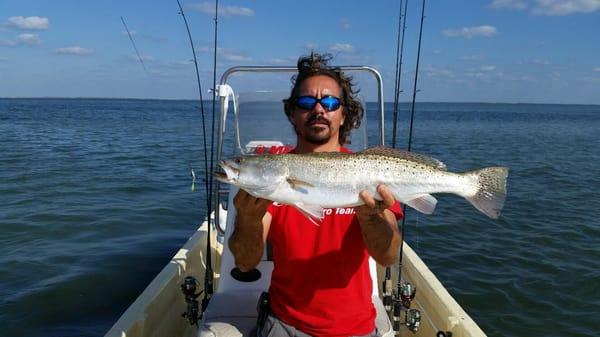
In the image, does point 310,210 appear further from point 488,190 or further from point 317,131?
point 488,190

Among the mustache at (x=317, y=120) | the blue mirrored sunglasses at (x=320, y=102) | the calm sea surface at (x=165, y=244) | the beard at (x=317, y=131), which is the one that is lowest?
the calm sea surface at (x=165, y=244)

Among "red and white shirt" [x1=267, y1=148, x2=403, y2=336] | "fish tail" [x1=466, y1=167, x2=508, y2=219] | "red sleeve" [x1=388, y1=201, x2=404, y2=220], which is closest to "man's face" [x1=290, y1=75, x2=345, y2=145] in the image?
"red and white shirt" [x1=267, y1=148, x2=403, y2=336]

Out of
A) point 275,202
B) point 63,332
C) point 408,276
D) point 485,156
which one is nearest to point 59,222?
point 63,332

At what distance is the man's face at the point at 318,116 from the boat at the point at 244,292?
0.45m

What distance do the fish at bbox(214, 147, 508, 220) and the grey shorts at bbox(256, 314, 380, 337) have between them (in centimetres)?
77

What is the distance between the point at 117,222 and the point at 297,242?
30.2 feet

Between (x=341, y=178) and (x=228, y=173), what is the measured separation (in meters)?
0.72

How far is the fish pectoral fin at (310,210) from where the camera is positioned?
305cm

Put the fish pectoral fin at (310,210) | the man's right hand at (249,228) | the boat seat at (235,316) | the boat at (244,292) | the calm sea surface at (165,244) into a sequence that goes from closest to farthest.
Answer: the fish pectoral fin at (310,210)
the man's right hand at (249,228)
the boat seat at (235,316)
the boat at (244,292)
the calm sea surface at (165,244)

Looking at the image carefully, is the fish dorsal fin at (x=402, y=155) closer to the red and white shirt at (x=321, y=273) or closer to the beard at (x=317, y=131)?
the beard at (x=317, y=131)

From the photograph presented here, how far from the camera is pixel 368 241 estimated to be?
3260 mm

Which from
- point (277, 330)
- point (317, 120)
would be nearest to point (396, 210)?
point (317, 120)

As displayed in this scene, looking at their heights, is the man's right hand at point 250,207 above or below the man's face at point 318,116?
below

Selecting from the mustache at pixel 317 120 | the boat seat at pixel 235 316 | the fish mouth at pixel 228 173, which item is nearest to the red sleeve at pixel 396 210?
the mustache at pixel 317 120
